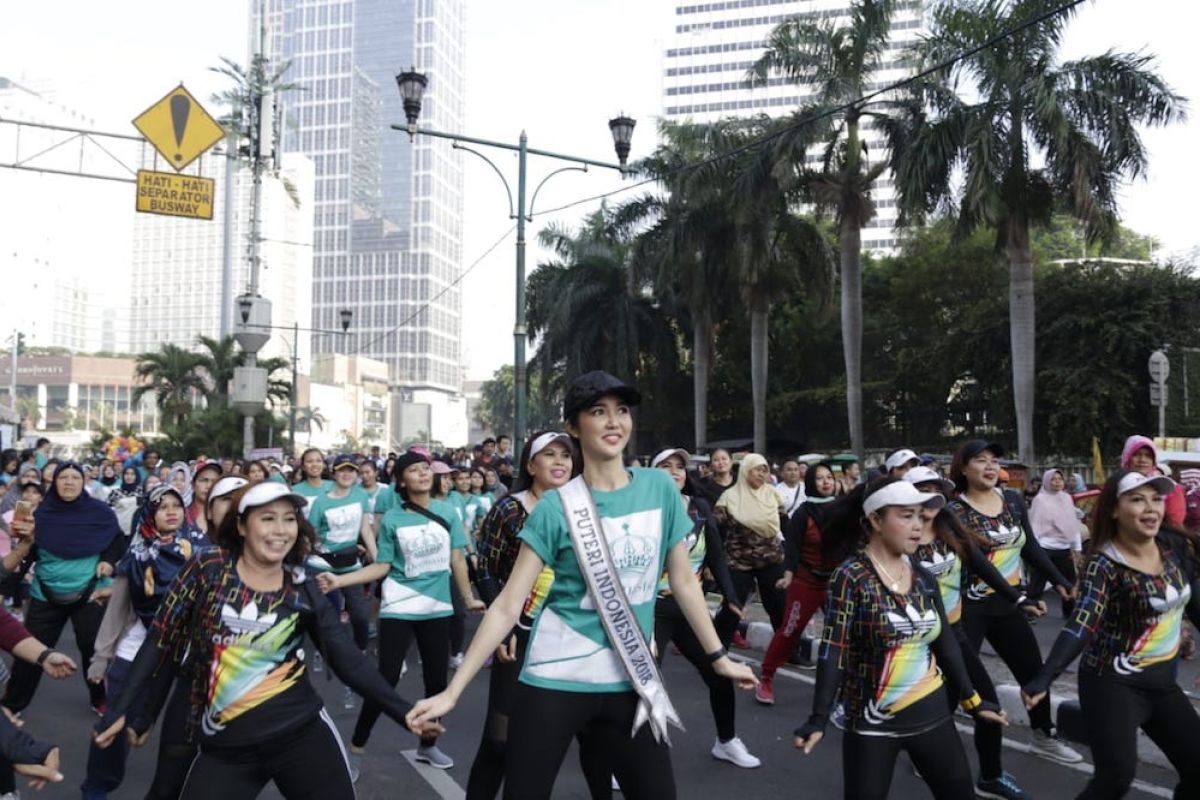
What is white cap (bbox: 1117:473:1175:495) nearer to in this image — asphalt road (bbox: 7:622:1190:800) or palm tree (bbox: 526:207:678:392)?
asphalt road (bbox: 7:622:1190:800)

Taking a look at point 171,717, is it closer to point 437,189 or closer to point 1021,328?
point 1021,328

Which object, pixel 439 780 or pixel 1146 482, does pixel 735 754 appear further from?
pixel 1146 482

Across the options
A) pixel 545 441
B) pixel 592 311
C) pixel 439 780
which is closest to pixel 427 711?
pixel 545 441

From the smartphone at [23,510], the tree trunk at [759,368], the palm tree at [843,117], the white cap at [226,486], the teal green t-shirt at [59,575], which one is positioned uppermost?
the palm tree at [843,117]

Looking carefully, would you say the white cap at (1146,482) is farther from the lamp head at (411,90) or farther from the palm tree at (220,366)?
the palm tree at (220,366)

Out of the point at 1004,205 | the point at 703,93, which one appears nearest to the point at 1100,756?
the point at 1004,205

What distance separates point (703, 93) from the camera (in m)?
136

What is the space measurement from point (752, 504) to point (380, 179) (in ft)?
518

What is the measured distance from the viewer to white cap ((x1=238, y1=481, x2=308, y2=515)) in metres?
3.60

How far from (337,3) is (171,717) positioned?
565 feet

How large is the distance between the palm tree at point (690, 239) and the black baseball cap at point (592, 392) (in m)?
25.9

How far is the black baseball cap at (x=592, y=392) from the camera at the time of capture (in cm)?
321

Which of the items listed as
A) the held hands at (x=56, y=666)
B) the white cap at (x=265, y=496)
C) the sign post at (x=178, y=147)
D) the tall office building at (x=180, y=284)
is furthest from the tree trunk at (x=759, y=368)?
the tall office building at (x=180, y=284)

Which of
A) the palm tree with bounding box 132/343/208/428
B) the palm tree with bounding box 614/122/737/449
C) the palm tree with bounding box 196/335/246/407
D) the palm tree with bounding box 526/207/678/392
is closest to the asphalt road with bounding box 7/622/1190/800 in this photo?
the palm tree with bounding box 614/122/737/449
